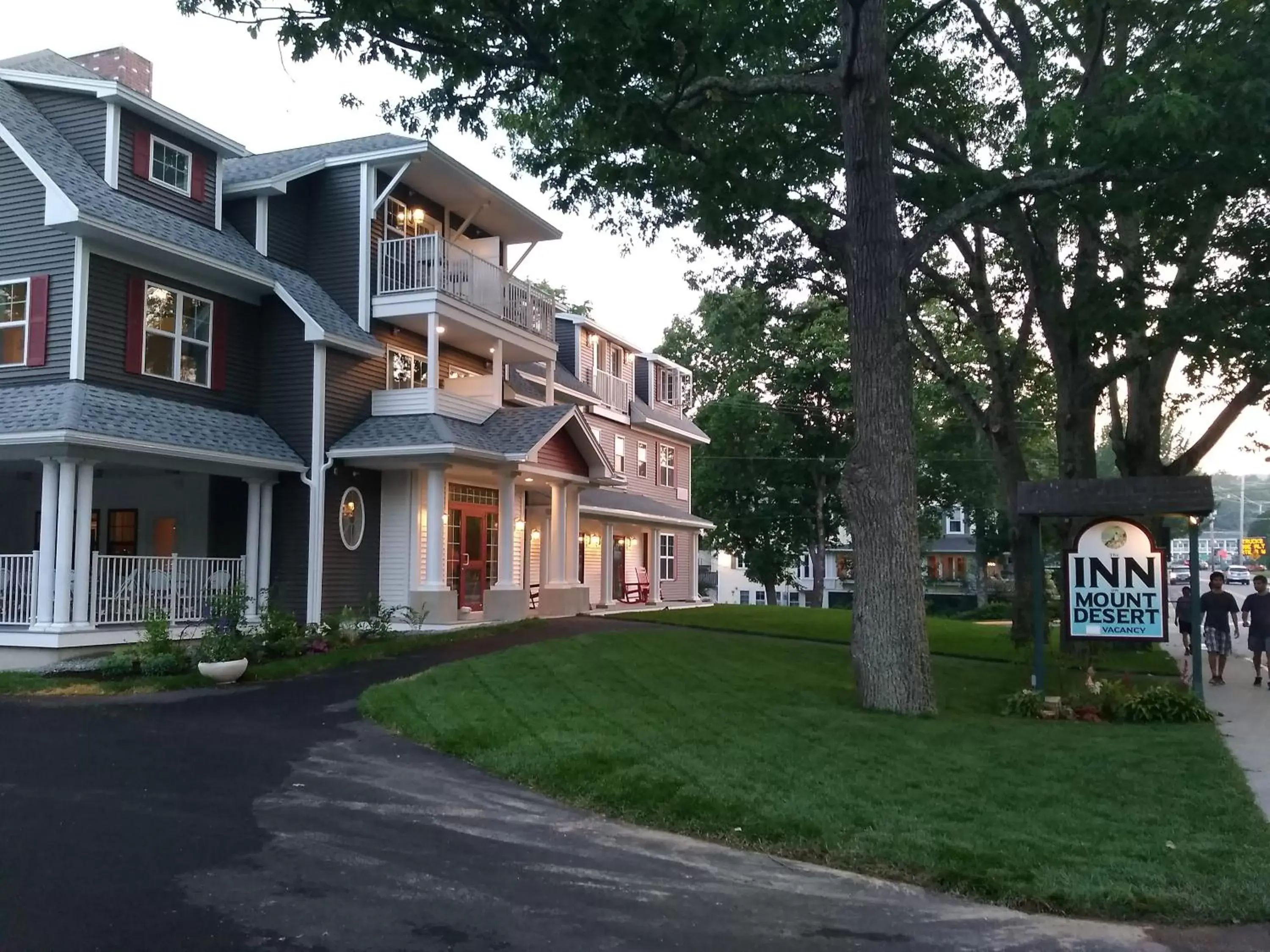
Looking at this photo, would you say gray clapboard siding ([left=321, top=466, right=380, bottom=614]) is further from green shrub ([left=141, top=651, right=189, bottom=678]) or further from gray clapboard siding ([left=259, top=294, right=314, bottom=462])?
green shrub ([left=141, top=651, right=189, bottom=678])

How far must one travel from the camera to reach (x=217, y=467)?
17.0 metres

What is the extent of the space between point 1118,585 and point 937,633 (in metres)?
11.6

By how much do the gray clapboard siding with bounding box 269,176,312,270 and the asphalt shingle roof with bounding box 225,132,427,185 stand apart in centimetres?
43

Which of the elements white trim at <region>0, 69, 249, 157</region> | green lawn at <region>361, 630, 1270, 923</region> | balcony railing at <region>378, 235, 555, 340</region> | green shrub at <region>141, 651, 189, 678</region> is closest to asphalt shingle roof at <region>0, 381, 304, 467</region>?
green shrub at <region>141, 651, 189, 678</region>

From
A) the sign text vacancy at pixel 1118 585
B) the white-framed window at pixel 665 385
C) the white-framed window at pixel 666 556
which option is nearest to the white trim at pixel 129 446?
the sign text vacancy at pixel 1118 585

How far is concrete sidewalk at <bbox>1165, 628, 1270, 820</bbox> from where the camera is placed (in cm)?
906

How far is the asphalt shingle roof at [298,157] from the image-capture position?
19.9 meters

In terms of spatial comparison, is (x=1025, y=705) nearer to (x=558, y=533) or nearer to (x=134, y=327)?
(x=558, y=533)

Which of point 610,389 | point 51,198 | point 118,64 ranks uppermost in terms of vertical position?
point 118,64

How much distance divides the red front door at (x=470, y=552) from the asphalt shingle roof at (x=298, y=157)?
23.4 ft

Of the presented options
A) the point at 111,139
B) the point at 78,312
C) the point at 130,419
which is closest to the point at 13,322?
the point at 78,312

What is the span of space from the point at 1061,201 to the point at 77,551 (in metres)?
14.2

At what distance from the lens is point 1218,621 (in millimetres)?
15844

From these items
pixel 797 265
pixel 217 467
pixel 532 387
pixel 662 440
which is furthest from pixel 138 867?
pixel 662 440
